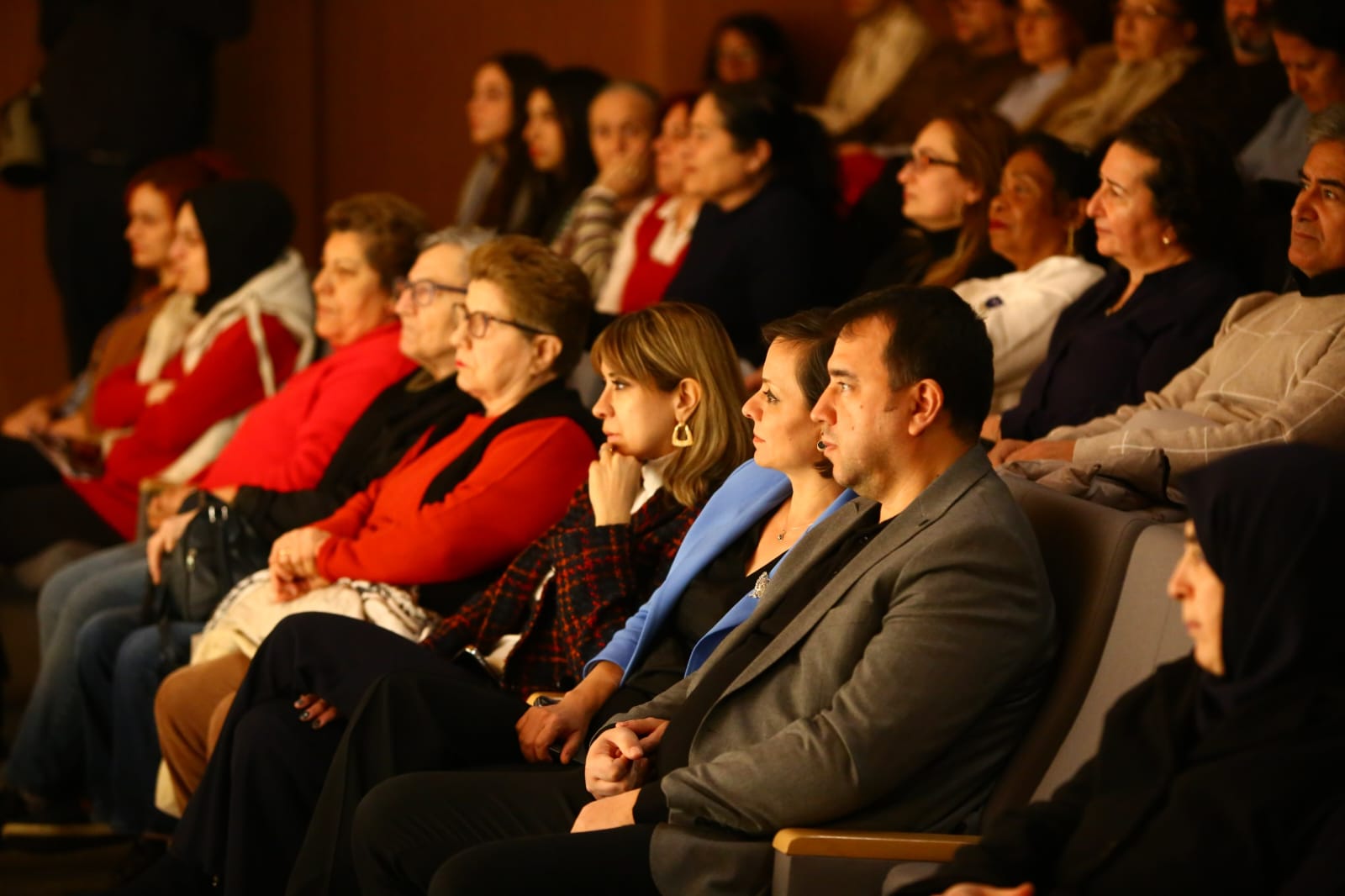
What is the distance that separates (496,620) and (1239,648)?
63.2 inches

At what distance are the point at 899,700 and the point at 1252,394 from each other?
A: 3.43 feet

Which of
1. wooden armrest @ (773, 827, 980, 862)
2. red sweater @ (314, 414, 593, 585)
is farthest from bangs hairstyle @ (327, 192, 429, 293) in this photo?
wooden armrest @ (773, 827, 980, 862)

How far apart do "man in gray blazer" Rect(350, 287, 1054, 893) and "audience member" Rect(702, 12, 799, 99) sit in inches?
143

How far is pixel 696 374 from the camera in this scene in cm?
277

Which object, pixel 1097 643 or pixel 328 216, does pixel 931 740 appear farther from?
pixel 328 216

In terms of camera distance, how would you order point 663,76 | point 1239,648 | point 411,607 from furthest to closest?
point 663,76, point 411,607, point 1239,648

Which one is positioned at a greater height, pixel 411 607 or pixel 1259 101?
pixel 1259 101

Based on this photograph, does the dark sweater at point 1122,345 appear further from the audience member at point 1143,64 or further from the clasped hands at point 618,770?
the clasped hands at point 618,770

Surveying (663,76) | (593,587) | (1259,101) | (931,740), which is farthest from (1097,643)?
(663,76)

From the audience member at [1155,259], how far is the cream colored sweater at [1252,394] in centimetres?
14

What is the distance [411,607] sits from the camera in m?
3.13

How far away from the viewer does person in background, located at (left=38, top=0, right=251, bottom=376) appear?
20.0 ft

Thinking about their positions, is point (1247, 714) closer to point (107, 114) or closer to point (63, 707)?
point (63, 707)

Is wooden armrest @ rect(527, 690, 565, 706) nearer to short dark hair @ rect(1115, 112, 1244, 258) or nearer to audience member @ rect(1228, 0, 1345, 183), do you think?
short dark hair @ rect(1115, 112, 1244, 258)
